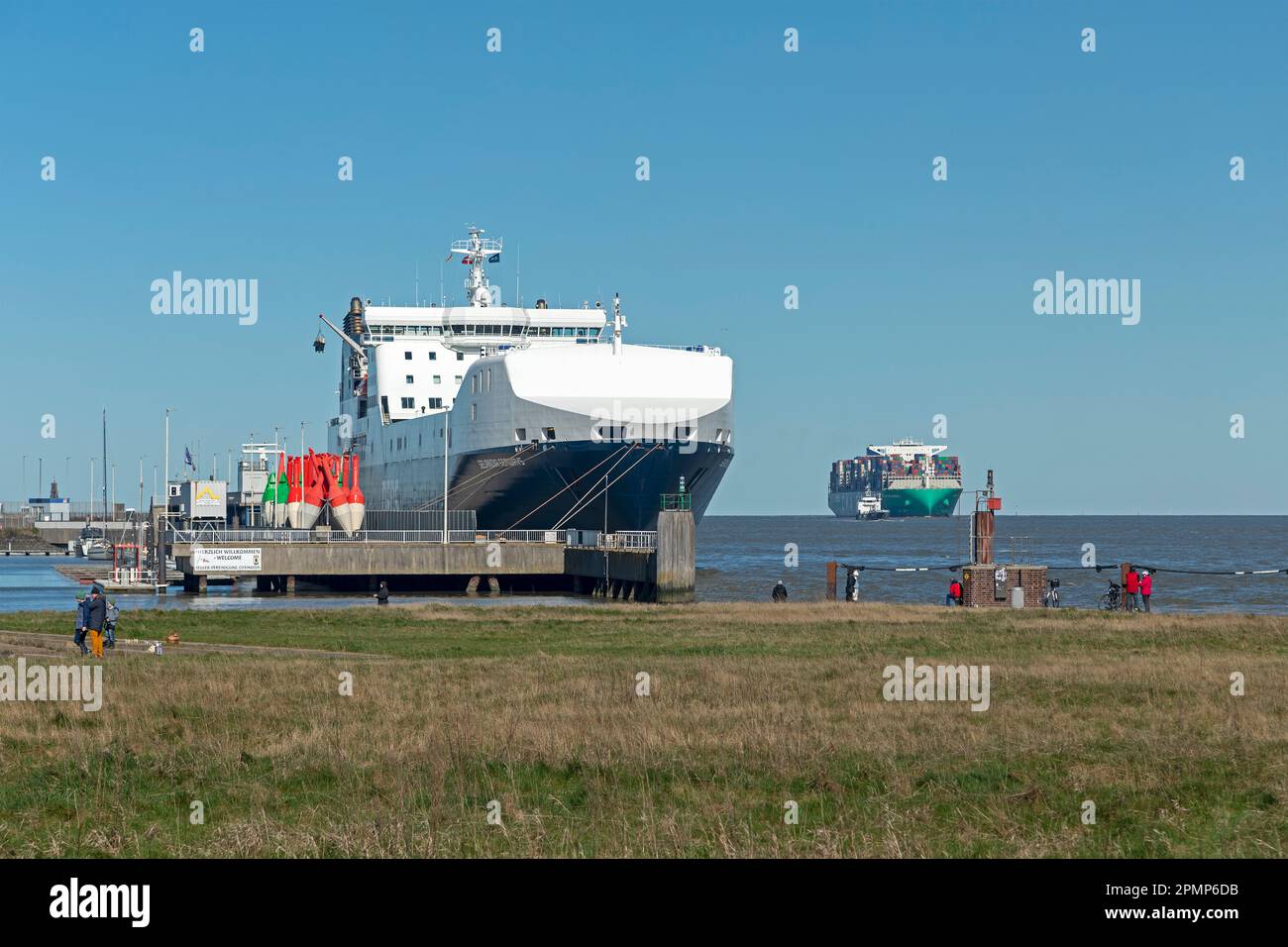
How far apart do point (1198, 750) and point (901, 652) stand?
10930 millimetres

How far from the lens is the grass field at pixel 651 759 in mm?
10414

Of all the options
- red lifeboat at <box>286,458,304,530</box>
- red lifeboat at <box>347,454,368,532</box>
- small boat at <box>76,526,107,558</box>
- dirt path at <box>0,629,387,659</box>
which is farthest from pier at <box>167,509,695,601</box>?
small boat at <box>76,526,107,558</box>

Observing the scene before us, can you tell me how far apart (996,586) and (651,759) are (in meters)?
27.0

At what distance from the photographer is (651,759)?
13359 mm

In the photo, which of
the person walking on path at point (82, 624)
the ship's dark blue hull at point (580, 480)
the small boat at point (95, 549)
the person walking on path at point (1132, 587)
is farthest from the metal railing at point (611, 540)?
the small boat at point (95, 549)

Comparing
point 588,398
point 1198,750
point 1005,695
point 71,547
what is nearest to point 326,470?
point 588,398

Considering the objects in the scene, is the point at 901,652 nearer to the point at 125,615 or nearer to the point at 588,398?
the point at 125,615

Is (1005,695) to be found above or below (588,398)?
below

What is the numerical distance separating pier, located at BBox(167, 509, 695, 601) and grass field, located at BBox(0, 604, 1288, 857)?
91.0 ft

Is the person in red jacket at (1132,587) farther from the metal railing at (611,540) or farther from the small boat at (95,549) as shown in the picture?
the small boat at (95,549)

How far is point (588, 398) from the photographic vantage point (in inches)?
2191

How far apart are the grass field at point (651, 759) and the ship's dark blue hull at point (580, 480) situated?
3185 centimetres

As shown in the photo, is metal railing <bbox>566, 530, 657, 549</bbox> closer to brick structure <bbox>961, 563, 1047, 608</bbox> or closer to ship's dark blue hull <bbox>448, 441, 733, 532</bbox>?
ship's dark blue hull <bbox>448, 441, 733, 532</bbox>

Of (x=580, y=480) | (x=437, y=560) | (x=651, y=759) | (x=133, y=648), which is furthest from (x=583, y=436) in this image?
(x=651, y=759)
